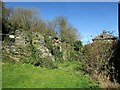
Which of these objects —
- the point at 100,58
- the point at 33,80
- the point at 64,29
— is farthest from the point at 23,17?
the point at 33,80

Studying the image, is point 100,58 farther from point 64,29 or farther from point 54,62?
point 64,29

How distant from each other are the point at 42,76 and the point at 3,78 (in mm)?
2131

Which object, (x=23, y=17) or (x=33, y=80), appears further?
(x=23, y=17)

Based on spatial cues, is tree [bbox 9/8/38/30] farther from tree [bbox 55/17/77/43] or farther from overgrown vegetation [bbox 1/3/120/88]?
overgrown vegetation [bbox 1/3/120/88]

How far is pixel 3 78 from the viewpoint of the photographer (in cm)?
1302

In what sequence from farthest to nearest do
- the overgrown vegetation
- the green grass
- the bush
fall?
the bush
the overgrown vegetation
the green grass

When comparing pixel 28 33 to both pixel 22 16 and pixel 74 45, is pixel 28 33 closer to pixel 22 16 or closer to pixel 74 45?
pixel 74 45

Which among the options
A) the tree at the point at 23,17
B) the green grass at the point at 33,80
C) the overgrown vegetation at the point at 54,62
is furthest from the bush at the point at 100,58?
the tree at the point at 23,17

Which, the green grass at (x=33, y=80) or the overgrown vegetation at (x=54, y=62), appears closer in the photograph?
the green grass at (x=33, y=80)

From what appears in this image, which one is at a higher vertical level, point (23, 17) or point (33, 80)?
point (23, 17)

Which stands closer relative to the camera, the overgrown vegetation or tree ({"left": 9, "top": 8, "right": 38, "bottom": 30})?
the overgrown vegetation

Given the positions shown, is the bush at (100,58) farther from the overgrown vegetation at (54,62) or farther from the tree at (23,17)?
the tree at (23,17)

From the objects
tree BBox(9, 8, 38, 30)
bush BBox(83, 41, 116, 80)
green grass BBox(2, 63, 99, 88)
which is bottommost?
green grass BBox(2, 63, 99, 88)

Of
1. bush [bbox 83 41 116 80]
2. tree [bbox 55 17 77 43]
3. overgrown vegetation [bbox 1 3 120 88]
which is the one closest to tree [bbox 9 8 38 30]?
tree [bbox 55 17 77 43]
